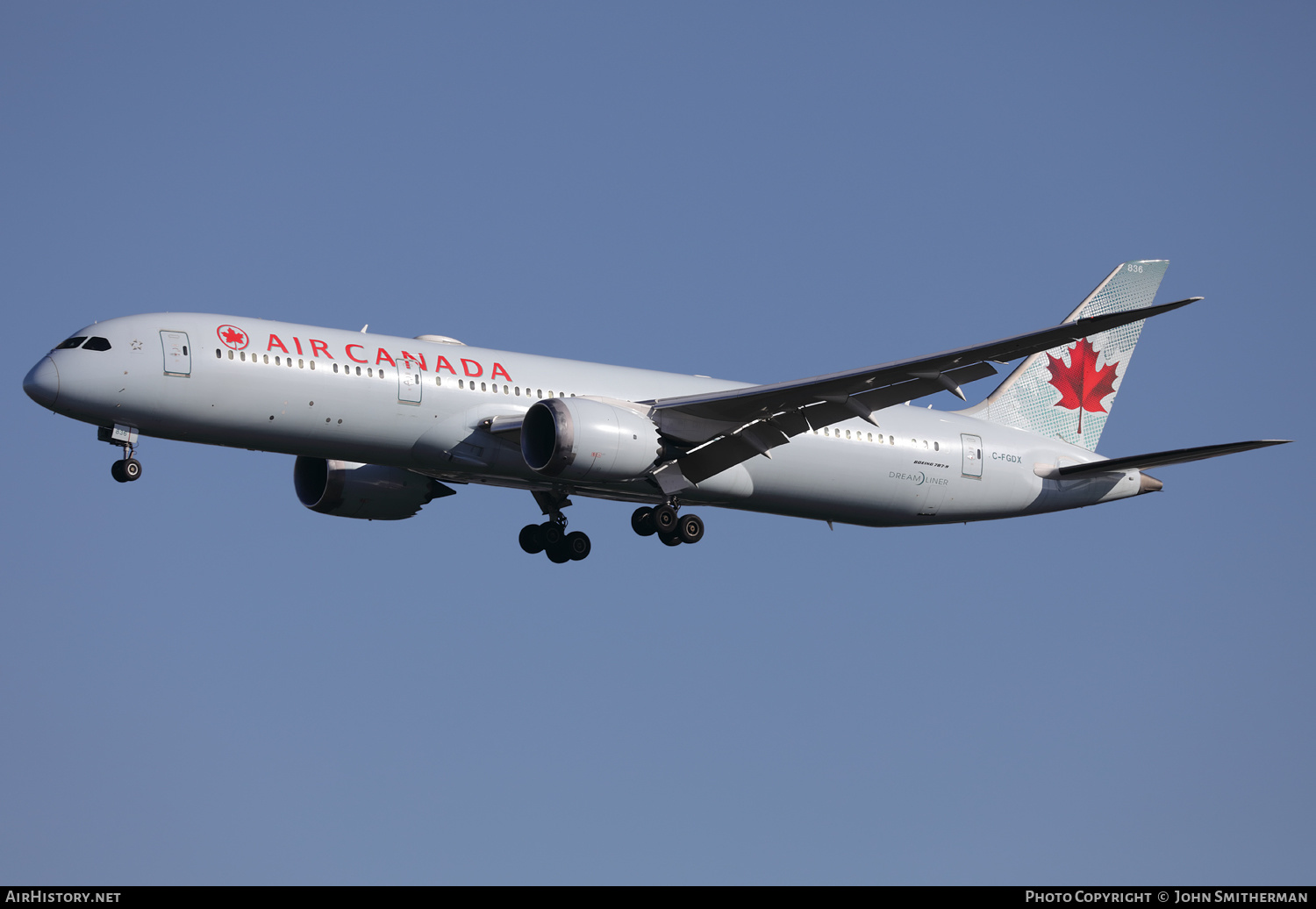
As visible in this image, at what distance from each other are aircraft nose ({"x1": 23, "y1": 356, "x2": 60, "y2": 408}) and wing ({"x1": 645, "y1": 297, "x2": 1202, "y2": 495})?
13240mm

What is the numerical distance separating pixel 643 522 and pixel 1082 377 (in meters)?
15.5

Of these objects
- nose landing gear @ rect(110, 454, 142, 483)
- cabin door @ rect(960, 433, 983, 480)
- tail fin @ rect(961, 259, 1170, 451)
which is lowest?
nose landing gear @ rect(110, 454, 142, 483)

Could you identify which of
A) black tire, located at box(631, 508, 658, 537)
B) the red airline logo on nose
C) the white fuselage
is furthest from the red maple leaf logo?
the red airline logo on nose

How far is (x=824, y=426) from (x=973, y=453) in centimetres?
660

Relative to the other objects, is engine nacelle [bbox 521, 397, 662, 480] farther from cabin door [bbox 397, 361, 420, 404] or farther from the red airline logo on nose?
the red airline logo on nose

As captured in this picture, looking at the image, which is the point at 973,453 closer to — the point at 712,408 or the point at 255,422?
the point at 712,408

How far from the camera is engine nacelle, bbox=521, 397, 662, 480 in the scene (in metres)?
32.7

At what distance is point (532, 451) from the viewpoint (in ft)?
109

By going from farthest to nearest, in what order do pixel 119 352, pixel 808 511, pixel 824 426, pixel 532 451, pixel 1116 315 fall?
1. pixel 808 511
2. pixel 824 426
3. pixel 532 451
4. pixel 119 352
5. pixel 1116 315

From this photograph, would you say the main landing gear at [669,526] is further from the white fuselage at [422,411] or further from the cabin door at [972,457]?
the cabin door at [972,457]

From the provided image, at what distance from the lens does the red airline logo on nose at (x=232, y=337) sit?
3181 centimetres

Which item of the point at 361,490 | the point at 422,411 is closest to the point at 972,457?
the point at 422,411

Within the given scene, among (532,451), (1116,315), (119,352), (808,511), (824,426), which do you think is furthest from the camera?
(808,511)

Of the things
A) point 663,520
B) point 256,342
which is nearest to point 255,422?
point 256,342
